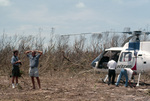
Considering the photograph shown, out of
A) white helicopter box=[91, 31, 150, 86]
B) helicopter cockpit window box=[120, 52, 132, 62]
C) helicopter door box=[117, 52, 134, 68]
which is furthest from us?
helicopter cockpit window box=[120, 52, 132, 62]

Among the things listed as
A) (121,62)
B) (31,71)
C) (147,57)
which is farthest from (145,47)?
(31,71)

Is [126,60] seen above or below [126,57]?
below

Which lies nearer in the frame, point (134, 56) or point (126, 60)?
point (134, 56)

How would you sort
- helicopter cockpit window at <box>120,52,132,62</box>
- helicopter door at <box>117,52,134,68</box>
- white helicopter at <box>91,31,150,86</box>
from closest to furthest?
white helicopter at <box>91,31,150,86</box>, helicopter door at <box>117,52,134,68</box>, helicopter cockpit window at <box>120,52,132,62</box>

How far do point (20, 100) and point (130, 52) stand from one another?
6827mm

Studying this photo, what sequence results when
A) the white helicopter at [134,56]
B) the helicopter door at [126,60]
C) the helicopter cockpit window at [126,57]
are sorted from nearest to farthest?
the white helicopter at [134,56] < the helicopter door at [126,60] < the helicopter cockpit window at [126,57]

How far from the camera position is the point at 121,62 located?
40.5 ft

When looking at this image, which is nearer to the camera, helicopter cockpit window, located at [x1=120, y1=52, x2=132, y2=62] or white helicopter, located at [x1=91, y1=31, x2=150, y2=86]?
white helicopter, located at [x1=91, y1=31, x2=150, y2=86]

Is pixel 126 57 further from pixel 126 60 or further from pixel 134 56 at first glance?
pixel 134 56

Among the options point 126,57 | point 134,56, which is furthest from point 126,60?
point 134,56

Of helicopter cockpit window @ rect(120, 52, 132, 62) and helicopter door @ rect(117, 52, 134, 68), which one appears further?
helicopter cockpit window @ rect(120, 52, 132, 62)

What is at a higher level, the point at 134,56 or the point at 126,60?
the point at 134,56

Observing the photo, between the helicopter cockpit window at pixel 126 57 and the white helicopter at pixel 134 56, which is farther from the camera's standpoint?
the helicopter cockpit window at pixel 126 57

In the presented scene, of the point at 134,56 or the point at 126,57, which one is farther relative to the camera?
the point at 126,57
